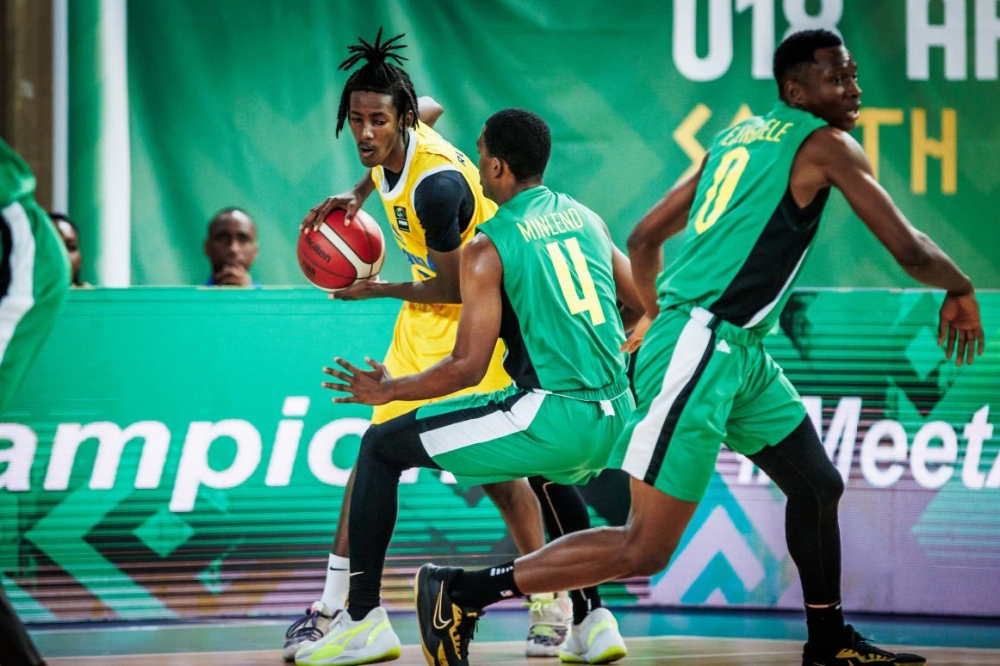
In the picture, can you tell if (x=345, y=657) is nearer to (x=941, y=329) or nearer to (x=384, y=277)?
(x=941, y=329)

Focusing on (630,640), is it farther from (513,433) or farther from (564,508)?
(513,433)

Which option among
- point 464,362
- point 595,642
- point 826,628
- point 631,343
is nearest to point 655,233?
point 631,343

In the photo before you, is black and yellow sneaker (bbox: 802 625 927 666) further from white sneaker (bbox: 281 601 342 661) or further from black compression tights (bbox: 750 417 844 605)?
white sneaker (bbox: 281 601 342 661)

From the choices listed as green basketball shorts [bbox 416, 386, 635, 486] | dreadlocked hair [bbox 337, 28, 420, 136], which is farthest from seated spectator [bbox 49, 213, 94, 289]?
green basketball shorts [bbox 416, 386, 635, 486]

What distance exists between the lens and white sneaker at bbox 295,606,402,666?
445 centimetres

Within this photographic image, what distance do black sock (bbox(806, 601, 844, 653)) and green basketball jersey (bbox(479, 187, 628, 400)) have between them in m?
0.97

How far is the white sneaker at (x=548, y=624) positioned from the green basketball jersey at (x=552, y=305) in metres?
1.02

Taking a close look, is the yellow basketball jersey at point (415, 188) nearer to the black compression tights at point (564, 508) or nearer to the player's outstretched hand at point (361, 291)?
the player's outstretched hand at point (361, 291)

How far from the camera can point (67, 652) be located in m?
5.02

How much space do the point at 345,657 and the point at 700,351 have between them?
1613mm

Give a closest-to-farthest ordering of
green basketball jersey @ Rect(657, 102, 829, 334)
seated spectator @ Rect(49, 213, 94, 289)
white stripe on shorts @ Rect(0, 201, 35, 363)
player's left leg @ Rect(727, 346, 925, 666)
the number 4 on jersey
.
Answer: white stripe on shorts @ Rect(0, 201, 35, 363) → green basketball jersey @ Rect(657, 102, 829, 334) → player's left leg @ Rect(727, 346, 925, 666) → the number 4 on jersey → seated spectator @ Rect(49, 213, 94, 289)

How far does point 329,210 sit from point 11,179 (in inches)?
67.9

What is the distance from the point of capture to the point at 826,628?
424 centimetres

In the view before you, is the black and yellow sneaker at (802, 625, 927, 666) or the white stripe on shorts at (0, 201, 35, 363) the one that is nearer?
the white stripe on shorts at (0, 201, 35, 363)
